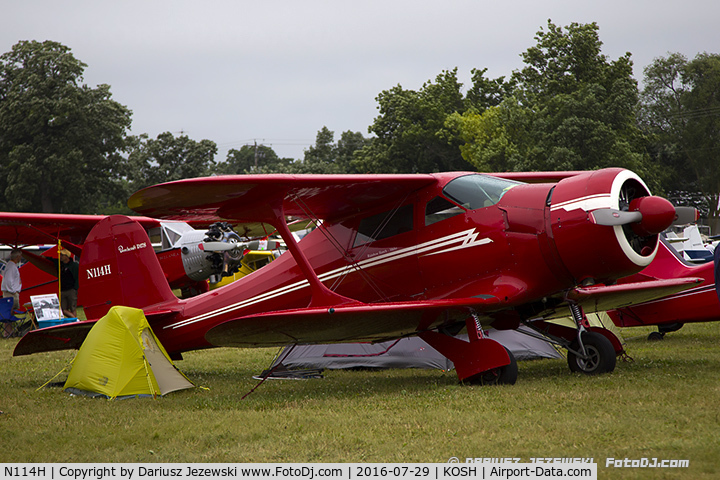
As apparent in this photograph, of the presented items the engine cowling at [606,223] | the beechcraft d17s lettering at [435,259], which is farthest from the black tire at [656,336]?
the engine cowling at [606,223]

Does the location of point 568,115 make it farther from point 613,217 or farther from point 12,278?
point 613,217

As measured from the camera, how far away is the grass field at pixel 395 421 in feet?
16.5

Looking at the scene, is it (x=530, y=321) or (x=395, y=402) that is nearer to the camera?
(x=395, y=402)

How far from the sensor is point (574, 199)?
24.2 ft

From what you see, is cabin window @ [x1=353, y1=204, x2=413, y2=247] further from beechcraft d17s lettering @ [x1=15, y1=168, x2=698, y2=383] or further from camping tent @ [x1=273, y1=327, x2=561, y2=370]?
camping tent @ [x1=273, y1=327, x2=561, y2=370]

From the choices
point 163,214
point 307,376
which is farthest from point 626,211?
point 163,214

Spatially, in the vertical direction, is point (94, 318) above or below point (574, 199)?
below

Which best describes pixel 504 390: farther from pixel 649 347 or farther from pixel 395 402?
pixel 649 347

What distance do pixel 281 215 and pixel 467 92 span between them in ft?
202

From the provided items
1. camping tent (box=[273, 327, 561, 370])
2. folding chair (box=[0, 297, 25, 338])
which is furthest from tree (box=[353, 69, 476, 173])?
camping tent (box=[273, 327, 561, 370])

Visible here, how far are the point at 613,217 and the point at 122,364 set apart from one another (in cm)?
597

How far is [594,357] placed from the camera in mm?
8336
